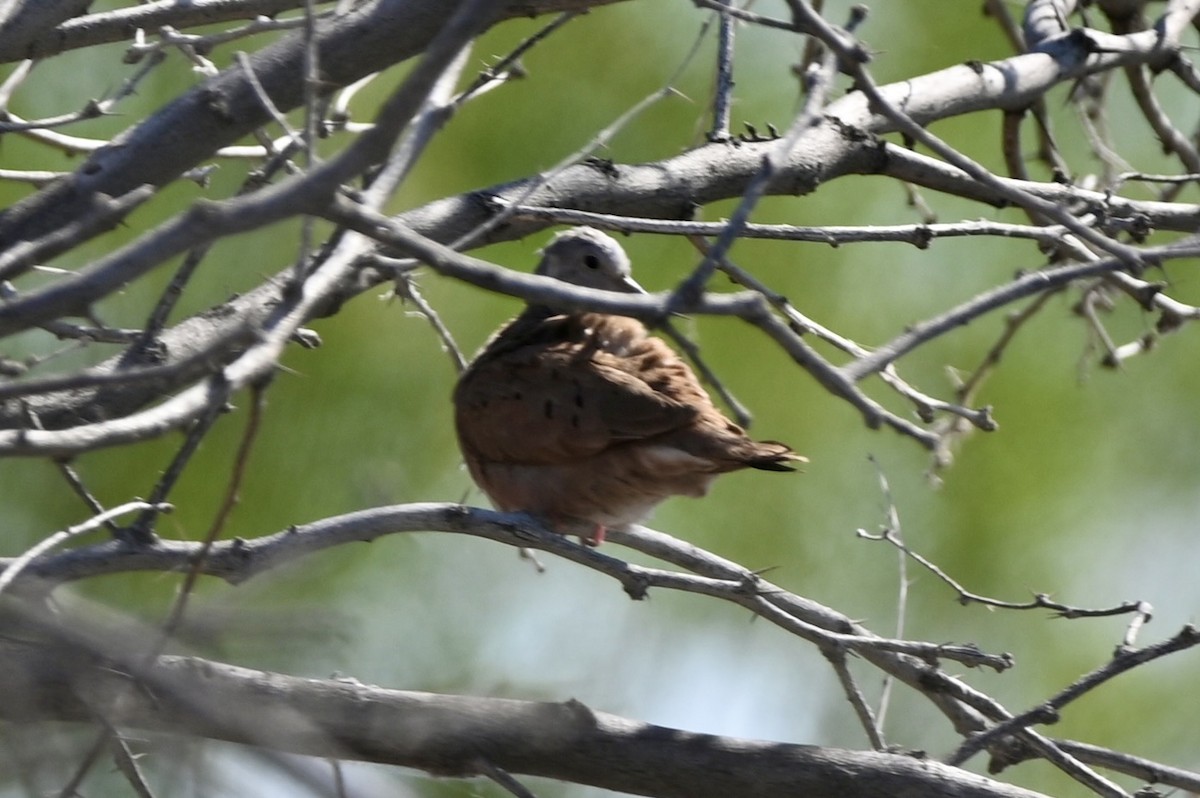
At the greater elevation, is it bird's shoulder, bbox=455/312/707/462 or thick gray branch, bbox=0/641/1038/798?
bird's shoulder, bbox=455/312/707/462

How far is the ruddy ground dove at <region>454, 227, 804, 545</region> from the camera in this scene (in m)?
3.55

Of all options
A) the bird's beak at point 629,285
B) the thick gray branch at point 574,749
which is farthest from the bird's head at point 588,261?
the thick gray branch at point 574,749

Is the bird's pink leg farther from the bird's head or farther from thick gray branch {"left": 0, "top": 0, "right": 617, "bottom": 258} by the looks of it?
thick gray branch {"left": 0, "top": 0, "right": 617, "bottom": 258}

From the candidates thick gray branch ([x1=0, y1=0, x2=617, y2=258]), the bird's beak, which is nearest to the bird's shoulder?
the bird's beak

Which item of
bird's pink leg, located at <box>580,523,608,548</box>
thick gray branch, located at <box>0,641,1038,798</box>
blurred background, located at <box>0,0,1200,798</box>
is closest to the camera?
thick gray branch, located at <box>0,641,1038,798</box>

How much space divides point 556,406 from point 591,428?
0.13 m

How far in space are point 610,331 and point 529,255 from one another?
2.63 meters

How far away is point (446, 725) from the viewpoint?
8.71 ft

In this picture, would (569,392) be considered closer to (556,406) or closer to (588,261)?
(556,406)

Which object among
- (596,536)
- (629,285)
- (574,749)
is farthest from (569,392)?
(574,749)

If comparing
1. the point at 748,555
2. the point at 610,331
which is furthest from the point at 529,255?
the point at 610,331

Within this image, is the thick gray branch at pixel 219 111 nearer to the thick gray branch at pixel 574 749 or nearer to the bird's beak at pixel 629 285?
the thick gray branch at pixel 574 749

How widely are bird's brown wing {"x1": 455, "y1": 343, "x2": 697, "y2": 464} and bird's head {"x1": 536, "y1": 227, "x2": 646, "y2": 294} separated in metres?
0.38

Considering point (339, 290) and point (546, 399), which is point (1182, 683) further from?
point (339, 290)
